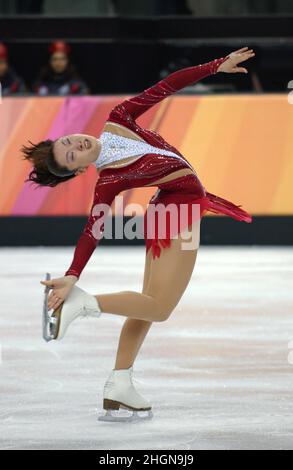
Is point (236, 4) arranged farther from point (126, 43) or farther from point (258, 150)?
point (258, 150)

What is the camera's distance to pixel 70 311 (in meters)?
5.83

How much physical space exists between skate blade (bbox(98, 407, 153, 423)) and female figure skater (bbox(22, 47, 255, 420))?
0.01 meters

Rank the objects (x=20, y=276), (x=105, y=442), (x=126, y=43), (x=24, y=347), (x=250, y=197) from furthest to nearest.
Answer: (x=126, y=43)
(x=250, y=197)
(x=20, y=276)
(x=24, y=347)
(x=105, y=442)

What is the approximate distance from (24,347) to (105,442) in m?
2.86

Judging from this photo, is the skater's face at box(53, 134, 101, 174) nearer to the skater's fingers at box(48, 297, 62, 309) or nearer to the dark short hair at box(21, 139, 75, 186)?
the dark short hair at box(21, 139, 75, 186)

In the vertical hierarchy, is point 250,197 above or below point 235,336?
above

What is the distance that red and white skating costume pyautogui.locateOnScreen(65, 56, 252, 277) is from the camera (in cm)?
599

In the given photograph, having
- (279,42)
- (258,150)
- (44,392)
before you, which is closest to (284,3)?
(279,42)

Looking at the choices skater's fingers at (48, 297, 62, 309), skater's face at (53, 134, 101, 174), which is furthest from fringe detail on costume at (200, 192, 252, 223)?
skater's fingers at (48, 297, 62, 309)

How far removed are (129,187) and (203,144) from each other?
8.42m

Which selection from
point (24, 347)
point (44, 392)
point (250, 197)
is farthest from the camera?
point (250, 197)

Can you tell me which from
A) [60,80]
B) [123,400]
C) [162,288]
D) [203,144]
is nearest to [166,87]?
[162,288]

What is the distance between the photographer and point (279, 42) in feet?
63.7

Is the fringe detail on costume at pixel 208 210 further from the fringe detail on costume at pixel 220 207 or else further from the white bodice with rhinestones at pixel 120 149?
the white bodice with rhinestones at pixel 120 149
